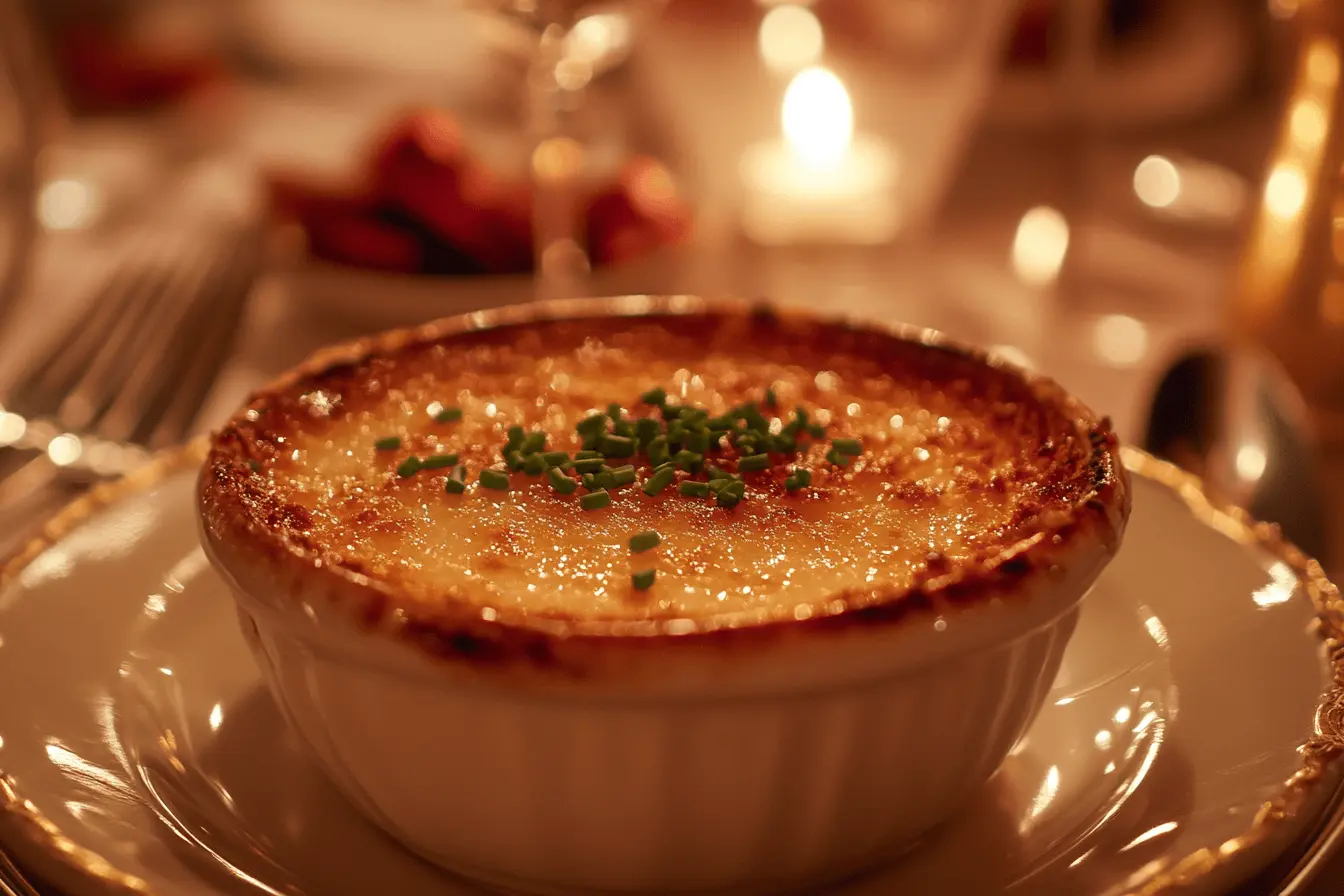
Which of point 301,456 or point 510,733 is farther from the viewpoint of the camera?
point 301,456

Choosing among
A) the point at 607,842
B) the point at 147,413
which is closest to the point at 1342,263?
the point at 607,842

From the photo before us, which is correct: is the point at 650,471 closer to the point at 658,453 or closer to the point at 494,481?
the point at 658,453

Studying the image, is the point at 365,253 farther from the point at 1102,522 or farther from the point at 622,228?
the point at 1102,522

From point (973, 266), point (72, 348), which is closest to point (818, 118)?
point (973, 266)

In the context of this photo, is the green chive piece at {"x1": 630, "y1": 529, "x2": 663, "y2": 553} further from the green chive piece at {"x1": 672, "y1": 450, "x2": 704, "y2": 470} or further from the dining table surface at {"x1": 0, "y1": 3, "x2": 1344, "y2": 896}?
the dining table surface at {"x1": 0, "y1": 3, "x2": 1344, "y2": 896}

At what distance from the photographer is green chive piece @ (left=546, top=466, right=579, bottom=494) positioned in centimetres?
92

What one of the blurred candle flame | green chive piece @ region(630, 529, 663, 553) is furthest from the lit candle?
green chive piece @ region(630, 529, 663, 553)

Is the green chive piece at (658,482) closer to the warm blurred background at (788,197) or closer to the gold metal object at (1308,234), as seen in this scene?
the warm blurred background at (788,197)

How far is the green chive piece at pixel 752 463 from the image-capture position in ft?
3.14

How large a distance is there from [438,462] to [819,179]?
1.54m

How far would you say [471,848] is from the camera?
2.55 ft

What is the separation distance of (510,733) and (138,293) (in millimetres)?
1286

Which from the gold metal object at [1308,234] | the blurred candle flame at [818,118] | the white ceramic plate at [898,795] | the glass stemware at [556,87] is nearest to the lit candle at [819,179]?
the blurred candle flame at [818,118]

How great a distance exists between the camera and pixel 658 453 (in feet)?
3.20
